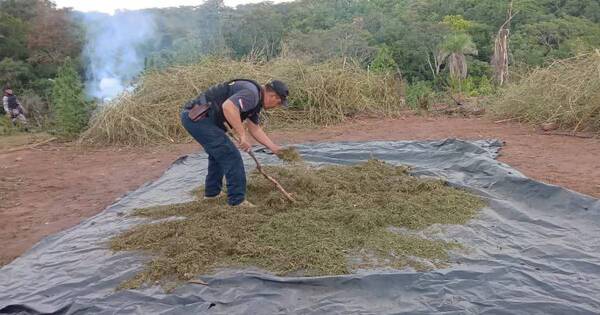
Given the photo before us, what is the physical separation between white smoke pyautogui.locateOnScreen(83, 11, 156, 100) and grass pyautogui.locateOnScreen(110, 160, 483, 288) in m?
8.31

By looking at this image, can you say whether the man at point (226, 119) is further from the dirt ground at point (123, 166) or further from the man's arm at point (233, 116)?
the dirt ground at point (123, 166)

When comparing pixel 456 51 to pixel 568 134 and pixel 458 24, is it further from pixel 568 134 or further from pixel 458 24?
pixel 568 134

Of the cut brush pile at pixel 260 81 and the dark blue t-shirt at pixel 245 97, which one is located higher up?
the dark blue t-shirt at pixel 245 97

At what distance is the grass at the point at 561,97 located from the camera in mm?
5367

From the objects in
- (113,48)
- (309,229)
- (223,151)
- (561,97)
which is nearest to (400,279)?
(309,229)

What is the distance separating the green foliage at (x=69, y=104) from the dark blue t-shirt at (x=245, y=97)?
4.80m

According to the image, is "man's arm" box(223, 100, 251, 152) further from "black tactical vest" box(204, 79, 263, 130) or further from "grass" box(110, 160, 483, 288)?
"grass" box(110, 160, 483, 288)

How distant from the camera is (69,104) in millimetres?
6973

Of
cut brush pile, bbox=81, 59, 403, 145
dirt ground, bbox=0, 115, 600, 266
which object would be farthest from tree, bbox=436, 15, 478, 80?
dirt ground, bbox=0, 115, 600, 266

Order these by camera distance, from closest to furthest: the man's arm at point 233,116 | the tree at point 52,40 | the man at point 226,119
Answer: the man's arm at point 233,116, the man at point 226,119, the tree at point 52,40

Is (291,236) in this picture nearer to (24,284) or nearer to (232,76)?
(24,284)

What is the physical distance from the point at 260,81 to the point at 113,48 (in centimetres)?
798

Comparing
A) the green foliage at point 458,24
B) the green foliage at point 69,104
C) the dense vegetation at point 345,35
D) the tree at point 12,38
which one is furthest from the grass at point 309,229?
the green foliage at point 458,24

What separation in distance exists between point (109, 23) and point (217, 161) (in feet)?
44.7
